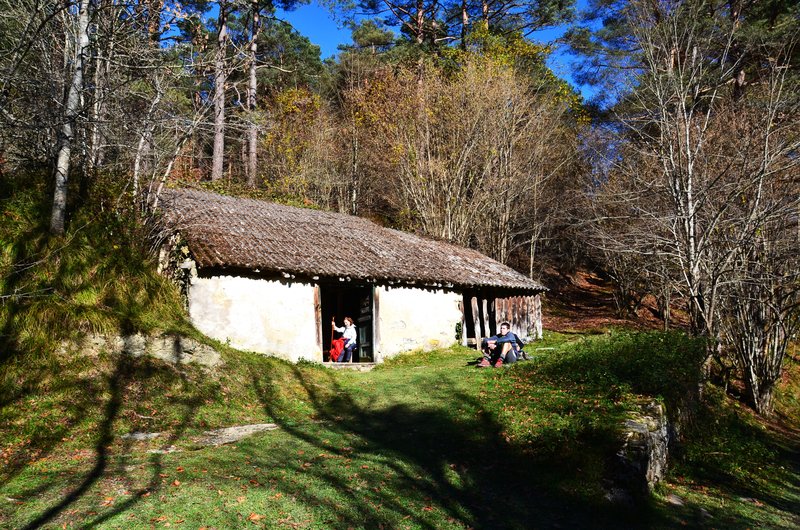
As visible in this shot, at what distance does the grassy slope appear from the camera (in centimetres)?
559

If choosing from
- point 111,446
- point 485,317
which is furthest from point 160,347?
point 485,317

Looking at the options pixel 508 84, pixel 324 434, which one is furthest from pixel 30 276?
pixel 508 84

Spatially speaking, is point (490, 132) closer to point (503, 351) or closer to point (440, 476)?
point (503, 351)

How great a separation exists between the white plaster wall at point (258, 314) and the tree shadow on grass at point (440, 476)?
2.99 meters

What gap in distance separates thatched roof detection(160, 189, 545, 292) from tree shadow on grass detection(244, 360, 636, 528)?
431 centimetres

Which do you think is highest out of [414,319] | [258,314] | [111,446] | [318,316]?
[258,314]

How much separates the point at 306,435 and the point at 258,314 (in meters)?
4.94

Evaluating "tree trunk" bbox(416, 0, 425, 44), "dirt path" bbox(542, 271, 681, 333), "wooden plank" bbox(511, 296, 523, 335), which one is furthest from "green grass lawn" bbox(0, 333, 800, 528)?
"tree trunk" bbox(416, 0, 425, 44)

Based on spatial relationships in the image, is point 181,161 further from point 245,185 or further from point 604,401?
point 604,401

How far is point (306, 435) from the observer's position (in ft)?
26.3

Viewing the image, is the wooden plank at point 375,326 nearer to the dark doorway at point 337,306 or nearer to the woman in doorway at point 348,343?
the woman in doorway at point 348,343

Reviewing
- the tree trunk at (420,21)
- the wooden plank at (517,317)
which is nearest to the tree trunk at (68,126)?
the wooden plank at (517,317)

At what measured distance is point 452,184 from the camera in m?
22.0

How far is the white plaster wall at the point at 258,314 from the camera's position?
38.6 ft
